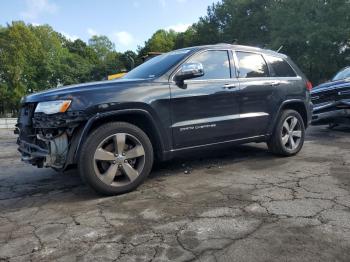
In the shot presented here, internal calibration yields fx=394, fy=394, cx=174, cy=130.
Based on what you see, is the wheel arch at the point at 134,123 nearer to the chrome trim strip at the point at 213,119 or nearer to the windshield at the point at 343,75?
the chrome trim strip at the point at 213,119

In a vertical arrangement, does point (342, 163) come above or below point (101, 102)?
below

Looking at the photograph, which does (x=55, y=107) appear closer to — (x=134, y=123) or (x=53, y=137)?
(x=53, y=137)

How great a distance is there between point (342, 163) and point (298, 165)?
2.26ft

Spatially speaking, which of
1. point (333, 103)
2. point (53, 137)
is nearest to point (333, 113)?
point (333, 103)

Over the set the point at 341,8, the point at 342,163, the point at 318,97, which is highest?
the point at 341,8

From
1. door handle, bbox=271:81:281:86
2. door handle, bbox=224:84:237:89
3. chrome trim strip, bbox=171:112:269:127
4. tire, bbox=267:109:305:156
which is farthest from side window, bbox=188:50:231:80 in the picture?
tire, bbox=267:109:305:156

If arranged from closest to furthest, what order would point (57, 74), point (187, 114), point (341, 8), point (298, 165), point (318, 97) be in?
point (187, 114), point (298, 165), point (318, 97), point (341, 8), point (57, 74)

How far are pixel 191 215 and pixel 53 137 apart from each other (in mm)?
1804

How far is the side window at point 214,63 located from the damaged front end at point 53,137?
1.89 meters

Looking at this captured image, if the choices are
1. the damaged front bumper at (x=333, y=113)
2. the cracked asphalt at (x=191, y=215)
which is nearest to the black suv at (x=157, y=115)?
the cracked asphalt at (x=191, y=215)

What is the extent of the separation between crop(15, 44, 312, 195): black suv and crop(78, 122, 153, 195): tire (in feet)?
0.04

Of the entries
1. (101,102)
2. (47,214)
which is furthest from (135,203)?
(101,102)

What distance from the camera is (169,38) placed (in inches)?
2997

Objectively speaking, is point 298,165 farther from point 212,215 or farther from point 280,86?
point 212,215
